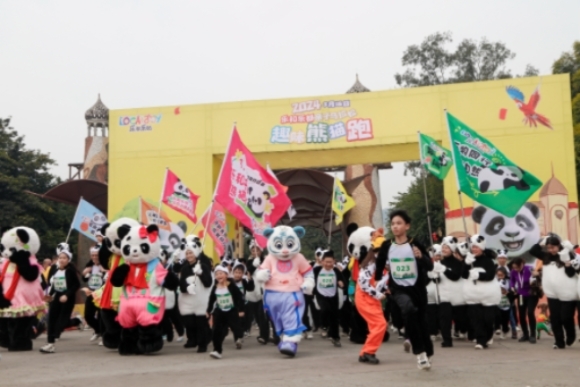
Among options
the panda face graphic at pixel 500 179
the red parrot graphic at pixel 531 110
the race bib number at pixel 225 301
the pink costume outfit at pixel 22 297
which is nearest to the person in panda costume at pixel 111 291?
the pink costume outfit at pixel 22 297

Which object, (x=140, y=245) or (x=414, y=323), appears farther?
(x=140, y=245)

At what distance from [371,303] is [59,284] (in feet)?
17.9

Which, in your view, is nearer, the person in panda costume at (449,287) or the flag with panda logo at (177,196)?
the person in panda costume at (449,287)

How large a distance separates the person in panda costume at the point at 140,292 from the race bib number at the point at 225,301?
64 cm

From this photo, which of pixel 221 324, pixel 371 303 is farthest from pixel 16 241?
pixel 371 303

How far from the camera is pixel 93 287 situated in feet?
43.5

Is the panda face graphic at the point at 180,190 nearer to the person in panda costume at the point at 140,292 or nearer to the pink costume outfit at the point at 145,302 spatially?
the person in panda costume at the point at 140,292

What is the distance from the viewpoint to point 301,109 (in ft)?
69.7

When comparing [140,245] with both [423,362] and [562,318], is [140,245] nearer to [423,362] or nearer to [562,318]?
[423,362]

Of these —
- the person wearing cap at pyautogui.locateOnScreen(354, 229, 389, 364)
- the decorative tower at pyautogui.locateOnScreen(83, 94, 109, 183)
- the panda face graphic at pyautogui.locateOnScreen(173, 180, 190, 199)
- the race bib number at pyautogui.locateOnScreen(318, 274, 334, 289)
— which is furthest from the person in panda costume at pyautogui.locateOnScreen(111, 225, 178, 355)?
the decorative tower at pyautogui.locateOnScreen(83, 94, 109, 183)

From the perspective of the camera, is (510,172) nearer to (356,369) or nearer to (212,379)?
(356,369)

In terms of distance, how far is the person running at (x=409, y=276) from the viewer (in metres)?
7.96

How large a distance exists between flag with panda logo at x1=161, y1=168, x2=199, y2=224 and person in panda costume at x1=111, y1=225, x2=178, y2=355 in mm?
4296

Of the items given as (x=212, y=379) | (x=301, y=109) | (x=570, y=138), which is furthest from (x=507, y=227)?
(x=212, y=379)
